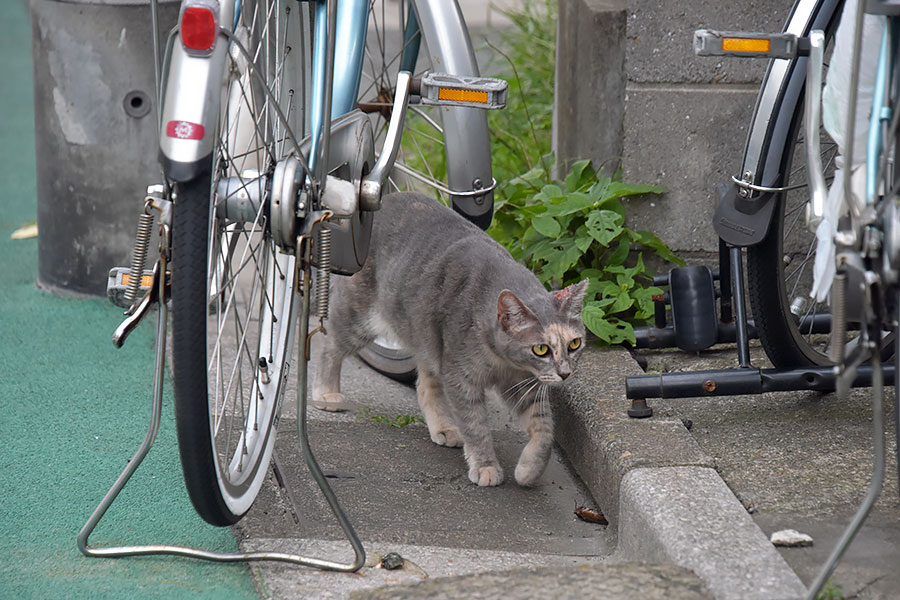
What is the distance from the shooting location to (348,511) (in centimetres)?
262

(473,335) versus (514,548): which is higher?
(473,335)

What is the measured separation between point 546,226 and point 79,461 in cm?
158

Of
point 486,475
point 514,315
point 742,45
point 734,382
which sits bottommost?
point 486,475

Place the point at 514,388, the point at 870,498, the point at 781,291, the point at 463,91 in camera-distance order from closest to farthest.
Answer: the point at 870,498 → the point at 463,91 → the point at 781,291 → the point at 514,388

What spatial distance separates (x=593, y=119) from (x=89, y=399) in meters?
1.91

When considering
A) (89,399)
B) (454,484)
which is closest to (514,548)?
(454,484)

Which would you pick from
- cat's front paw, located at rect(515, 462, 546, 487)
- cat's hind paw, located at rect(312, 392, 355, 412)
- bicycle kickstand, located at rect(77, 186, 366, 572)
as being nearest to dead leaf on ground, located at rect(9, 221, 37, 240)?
cat's hind paw, located at rect(312, 392, 355, 412)

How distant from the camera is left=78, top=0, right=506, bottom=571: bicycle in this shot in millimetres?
1831

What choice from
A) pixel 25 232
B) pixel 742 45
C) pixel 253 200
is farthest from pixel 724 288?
pixel 25 232

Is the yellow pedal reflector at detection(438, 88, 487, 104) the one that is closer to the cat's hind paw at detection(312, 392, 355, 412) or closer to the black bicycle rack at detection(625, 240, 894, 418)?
the black bicycle rack at detection(625, 240, 894, 418)

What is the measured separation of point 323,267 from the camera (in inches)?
81.5

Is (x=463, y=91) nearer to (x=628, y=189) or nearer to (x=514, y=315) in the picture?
(x=514, y=315)

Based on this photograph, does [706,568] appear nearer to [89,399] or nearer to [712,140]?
[712,140]

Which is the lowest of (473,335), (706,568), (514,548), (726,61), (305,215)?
(514,548)
